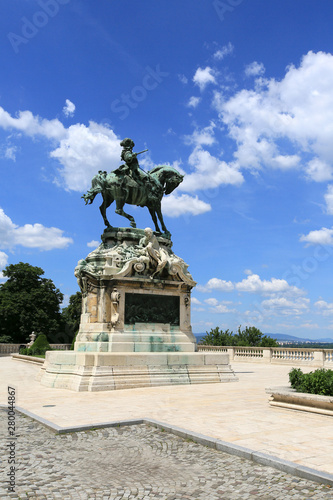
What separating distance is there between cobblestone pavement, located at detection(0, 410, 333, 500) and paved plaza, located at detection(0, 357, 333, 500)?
12 mm

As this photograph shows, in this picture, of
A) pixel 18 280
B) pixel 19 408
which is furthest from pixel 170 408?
pixel 18 280

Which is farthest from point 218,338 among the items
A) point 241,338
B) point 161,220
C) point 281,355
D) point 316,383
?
point 316,383

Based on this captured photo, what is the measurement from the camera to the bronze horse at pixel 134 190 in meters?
18.9

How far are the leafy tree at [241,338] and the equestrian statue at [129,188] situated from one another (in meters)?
18.5

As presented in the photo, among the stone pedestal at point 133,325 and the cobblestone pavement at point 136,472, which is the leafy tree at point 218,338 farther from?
the cobblestone pavement at point 136,472

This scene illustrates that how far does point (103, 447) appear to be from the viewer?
6.98 m

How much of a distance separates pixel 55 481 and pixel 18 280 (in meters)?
50.4

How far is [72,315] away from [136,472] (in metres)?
53.1

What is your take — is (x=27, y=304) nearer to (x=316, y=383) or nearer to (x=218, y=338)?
(x=218, y=338)

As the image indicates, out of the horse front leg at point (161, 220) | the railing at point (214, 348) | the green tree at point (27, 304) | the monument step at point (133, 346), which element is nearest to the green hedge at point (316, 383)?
the monument step at point (133, 346)

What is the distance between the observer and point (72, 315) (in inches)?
2256

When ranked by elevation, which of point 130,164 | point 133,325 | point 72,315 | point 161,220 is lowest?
point 133,325

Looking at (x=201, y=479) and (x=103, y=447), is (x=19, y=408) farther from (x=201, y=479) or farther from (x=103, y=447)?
(x=201, y=479)

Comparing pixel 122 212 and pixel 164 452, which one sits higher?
pixel 122 212
